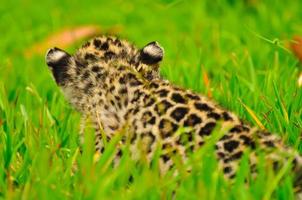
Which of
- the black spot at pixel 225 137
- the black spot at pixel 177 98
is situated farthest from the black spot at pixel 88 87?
the black spot at pixel 225 137

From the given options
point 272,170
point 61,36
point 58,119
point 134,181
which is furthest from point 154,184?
point 61,36

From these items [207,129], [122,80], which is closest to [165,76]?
[122,80]

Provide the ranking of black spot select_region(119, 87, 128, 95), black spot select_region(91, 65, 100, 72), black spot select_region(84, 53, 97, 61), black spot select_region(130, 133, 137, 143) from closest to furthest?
1. black spot select_region(130, 133, 137, 143)
2. black spot select_region(119, 87, 128, 95)
3. black spot select_region(91, 65, 100, 72)
4. black spot select_region(84, 53, 97, 61)

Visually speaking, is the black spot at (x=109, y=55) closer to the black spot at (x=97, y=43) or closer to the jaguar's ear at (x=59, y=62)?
the black spot at (x=97, y=43)

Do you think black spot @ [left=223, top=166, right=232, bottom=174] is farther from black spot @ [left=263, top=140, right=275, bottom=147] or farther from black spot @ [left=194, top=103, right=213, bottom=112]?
black spot @ [left=194, top=103, right=213, bottom=112]

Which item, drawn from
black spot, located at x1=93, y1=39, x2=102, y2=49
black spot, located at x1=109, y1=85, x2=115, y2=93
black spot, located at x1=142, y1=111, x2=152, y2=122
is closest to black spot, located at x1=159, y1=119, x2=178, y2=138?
black spot, located at x1=142, y1=111, x2=152, y2=122

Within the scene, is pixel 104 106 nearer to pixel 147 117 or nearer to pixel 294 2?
pixel 147 117

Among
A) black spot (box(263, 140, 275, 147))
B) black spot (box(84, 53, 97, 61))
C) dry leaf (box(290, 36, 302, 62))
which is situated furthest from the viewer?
dry leaf (box(290, 36, 302, 62))

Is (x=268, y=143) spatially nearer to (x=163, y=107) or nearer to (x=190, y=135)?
(x=190, y=135)
